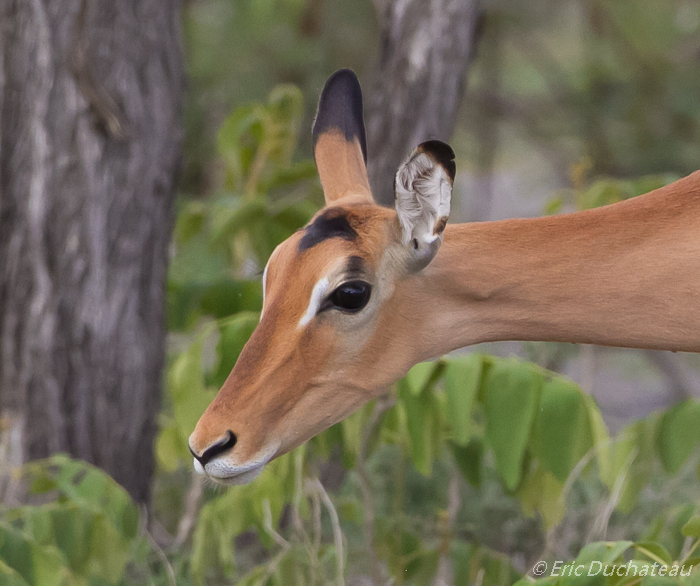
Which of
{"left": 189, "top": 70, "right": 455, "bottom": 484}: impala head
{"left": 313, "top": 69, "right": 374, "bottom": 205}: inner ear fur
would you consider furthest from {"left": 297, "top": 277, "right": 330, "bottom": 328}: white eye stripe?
{"left": 313, "top": 69, "right": 374, "bottom": 205}: inner ear fur

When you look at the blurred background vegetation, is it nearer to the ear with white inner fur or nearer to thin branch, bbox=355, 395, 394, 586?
thin branch, bbox=355, 395, 394, 586

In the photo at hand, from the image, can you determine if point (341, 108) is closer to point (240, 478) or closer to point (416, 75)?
point (240, 478)

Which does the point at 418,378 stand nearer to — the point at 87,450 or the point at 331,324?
the point at 331,324

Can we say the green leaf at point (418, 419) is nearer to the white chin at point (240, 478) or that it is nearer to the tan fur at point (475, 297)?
the tan fur at point (475, 297)

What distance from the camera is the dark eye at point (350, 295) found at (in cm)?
192

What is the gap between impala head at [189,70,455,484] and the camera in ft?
6.03

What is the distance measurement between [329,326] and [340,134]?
701mm

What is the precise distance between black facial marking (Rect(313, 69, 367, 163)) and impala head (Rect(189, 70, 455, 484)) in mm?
393

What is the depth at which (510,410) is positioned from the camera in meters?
2.62

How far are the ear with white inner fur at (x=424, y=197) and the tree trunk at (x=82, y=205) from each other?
7.53ft

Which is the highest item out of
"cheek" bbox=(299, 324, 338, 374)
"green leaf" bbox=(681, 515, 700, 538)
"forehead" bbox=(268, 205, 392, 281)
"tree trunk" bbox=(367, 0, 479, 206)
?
"tree trunk" bbox=(367, 0, 479, 206)

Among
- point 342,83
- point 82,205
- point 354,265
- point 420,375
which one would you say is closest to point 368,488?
point 420,375

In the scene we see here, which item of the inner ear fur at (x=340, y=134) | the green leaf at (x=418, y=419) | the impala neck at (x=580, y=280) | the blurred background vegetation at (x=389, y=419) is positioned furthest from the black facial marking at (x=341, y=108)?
the green leaf at (x=418, y=419)

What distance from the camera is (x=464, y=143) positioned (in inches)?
482
